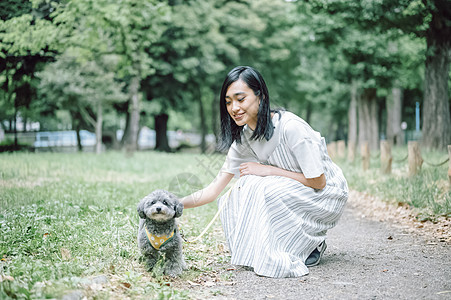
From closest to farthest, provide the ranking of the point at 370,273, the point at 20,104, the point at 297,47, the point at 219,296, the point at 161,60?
the point at 219,296 → the point at 370,273 → the point at 20,104 → the point at 161,60 → the point at 297,47

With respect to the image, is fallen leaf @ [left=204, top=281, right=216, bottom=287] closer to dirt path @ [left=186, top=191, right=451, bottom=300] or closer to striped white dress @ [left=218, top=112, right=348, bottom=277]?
dirt path @ [left=186, top=191, right=451, bottom=300]

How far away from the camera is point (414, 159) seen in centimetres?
901

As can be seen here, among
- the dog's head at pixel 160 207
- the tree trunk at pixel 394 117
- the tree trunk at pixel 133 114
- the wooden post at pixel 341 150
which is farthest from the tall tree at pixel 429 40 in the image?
the tree trunk at pixel 394 117

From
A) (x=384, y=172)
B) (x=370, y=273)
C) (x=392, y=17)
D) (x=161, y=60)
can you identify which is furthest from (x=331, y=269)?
(x=161, y=60)

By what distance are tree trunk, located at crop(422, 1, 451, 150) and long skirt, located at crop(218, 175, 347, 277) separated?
10.1 m

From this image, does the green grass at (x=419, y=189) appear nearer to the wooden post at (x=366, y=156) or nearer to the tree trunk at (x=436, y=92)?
the wooden post at (x=366, y=156)

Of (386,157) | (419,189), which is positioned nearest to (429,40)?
(386,157)

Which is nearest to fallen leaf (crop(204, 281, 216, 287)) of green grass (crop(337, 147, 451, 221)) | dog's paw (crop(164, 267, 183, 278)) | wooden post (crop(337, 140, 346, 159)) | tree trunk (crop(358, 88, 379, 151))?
dog's paw (crop(164, 267, 183, 278))

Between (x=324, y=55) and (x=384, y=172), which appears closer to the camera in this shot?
(x=384, y=172)

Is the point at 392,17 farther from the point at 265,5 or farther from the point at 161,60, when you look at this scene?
the point at 265,5

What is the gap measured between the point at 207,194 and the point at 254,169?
0.53 m

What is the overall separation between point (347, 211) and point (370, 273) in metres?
4.53

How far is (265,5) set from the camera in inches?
1155

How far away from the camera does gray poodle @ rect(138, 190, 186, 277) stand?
3.53 m
